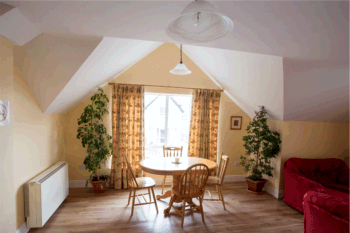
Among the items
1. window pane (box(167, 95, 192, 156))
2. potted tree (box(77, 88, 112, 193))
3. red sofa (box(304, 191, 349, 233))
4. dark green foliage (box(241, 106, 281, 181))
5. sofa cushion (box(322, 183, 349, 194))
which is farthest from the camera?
window pane (box(167, 95, 192, 156))

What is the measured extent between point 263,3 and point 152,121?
368 centimetres

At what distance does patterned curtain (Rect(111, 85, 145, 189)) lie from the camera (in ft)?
14.5

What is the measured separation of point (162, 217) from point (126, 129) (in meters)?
2.06

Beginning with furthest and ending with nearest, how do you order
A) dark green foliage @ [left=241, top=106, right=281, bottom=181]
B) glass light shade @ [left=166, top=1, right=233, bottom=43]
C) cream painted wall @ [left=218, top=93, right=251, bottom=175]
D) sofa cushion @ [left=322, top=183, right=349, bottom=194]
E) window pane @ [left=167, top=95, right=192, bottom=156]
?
cream painted wall @ [left=218, top=93, right=251, bottom=175] → window pane @ [left=167, top=95, right=192, bottom=156] → dark green foliage @ [left=241, top=106, right=281, bottom=181] → sofa cushion @ [left=322, top=183, right=349, bottom=194] → glass light shade @ [left=166, top=1, right=233, bottom=43]

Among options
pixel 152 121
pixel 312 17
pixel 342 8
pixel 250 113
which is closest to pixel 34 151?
pixel 152 121

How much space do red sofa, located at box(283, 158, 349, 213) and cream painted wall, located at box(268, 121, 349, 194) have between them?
0.21m

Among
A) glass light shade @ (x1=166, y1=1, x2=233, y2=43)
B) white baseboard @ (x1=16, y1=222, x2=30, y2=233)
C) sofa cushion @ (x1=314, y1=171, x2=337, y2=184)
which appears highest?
glass light shade @ (x1=166, y1=1, x2=233, y2=43)

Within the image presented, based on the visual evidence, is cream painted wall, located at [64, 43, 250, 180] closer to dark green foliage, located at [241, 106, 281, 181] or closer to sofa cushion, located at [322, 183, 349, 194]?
dark green foliage, located at [241, 106, 281, 181]

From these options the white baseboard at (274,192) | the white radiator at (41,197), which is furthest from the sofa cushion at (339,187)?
the white radiator at (41,197)

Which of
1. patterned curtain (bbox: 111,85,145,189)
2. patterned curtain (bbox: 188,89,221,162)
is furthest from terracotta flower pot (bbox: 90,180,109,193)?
patterned curtain (bbox: 188,89,221,162)

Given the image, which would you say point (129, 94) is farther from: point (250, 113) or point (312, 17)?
point (312, 17)

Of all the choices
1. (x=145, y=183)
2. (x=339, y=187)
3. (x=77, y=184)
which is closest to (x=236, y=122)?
(x=339, y=187)

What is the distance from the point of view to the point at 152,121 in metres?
4.90

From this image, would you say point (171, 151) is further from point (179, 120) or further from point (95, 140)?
point (95, 140)
